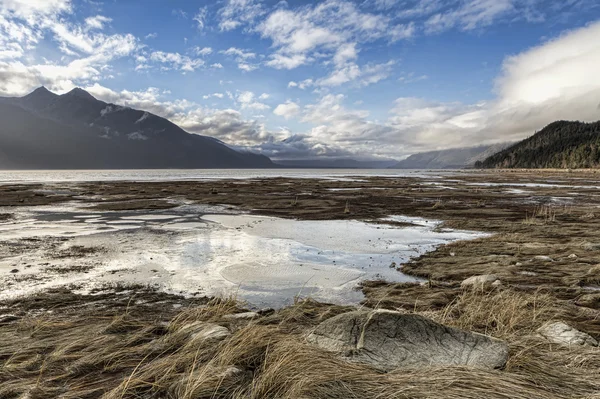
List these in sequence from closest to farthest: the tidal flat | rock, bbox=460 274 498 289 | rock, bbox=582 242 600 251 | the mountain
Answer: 1. the tidal flat
2. rock, bbox=460 274 498 289
3. rock, bbox=582 242 600 251
4. the mountain

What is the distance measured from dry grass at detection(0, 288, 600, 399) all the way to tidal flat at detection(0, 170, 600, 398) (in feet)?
0.07

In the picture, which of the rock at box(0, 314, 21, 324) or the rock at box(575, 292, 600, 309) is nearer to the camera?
the rock at box(0, 314, 21, 324)

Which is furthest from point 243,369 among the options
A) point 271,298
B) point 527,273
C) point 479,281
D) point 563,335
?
point 527,273

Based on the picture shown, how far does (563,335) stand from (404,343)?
296 centimetres

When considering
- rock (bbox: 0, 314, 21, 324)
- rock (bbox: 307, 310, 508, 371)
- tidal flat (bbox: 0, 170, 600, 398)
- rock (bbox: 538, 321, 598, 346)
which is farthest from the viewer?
rock (bbox: 0, 314, 21, 324)

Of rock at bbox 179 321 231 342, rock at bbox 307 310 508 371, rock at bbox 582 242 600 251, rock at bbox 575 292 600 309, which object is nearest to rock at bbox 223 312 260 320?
rock at bbox 179 321 231 342

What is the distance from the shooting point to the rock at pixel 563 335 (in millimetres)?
5082

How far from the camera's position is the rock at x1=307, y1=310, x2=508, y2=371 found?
161 inches

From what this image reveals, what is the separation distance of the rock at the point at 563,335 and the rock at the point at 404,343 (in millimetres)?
1445

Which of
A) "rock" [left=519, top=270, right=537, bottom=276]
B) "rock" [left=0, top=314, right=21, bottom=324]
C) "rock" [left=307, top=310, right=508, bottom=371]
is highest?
"rock" [left=307, top=310, right=508, bottom=371]

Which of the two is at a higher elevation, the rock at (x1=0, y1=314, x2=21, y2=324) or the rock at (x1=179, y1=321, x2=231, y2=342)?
the rock at (x1=179, y1=321, x2=231, y2=342)

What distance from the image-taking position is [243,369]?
414cm

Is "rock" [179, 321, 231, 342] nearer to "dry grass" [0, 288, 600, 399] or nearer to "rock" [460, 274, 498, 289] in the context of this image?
"dry grass" [0, 288, 600, 399]

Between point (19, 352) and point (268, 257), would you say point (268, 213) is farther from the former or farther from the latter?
point (19, 352)
